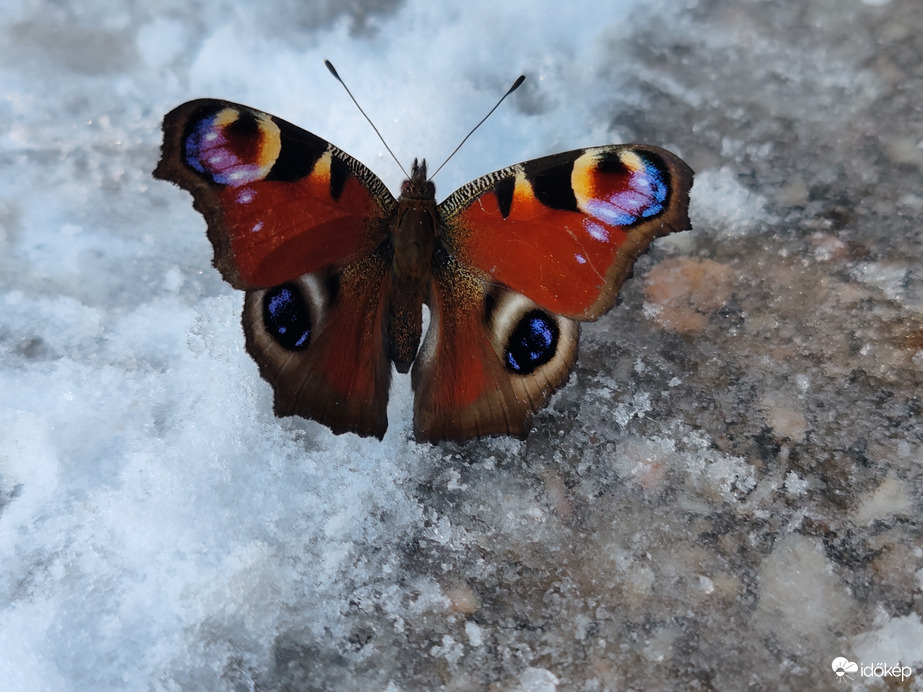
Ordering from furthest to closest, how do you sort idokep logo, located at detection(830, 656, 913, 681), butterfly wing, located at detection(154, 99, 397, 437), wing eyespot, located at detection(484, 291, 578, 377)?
wing eyespot, located at detection(484, 291, 578, 377)
butterfly wing, located at detection(154, 99, 397, 437)
idokep logo, located at detection(830, 656, 913, 681)

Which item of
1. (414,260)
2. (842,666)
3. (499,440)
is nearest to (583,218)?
(414,260)

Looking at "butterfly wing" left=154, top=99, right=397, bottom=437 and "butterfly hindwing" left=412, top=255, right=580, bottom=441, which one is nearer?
"butterfly wing" left=154, top=99, right=397, bottom=437

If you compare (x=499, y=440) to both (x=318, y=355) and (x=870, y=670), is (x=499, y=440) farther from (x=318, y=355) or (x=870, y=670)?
(x=870, y=670)

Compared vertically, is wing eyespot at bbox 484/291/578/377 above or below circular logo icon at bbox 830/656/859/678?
above

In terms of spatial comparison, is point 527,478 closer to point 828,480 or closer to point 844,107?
point 828,480

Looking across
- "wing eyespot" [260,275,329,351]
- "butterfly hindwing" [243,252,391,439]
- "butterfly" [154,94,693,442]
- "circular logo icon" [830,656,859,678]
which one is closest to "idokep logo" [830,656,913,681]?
"circular logo icon" [830,656,859,678]

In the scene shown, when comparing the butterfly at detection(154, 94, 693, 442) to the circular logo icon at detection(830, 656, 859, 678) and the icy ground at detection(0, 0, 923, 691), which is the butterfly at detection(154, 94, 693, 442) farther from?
the circular logo icon at detection(830, 656, 859, 678)

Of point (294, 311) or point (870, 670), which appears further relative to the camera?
point (294, 311)

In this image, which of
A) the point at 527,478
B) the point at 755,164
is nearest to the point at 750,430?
the point at 527,478
